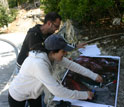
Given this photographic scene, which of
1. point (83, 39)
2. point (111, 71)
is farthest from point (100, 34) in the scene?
point (111, 71)

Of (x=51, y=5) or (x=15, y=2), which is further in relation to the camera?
(x=15, y=2)

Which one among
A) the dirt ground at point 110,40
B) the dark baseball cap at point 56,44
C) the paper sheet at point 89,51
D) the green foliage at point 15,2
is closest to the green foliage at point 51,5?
the dirt ground at point 110,40

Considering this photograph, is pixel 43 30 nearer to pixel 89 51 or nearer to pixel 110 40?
pixel 89 51

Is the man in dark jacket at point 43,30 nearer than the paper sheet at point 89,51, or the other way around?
the man in dark jacket at point 43,30

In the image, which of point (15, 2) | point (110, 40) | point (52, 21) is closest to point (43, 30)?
point (52, 21)

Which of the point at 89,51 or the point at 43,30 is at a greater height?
the point at 43,30

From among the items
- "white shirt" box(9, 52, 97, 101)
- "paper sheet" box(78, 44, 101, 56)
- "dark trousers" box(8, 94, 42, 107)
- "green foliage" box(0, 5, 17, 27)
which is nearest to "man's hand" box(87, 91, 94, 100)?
"white shirt" box(9, 52, 97, 101)

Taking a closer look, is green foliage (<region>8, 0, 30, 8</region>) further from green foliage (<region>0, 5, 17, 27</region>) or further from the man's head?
the man's head

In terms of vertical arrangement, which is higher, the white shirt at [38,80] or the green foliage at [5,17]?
the white shirt at [38,80]

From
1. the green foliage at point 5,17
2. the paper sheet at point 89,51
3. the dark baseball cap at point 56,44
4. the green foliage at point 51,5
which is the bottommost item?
the green foliage at point 5,17

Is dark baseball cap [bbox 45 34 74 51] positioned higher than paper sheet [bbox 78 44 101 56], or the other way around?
dark baseball cap [bbox 45 34 74 51]

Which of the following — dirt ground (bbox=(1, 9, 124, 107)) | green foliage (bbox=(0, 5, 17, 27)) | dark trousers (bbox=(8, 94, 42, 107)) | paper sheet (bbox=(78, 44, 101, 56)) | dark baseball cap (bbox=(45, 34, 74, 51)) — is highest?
dark baseball cap (bbox=(45, 34, 74, 51))

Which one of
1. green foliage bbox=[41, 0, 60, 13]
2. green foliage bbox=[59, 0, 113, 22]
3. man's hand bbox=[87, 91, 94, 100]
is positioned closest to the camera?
man's hand bbox=[87, 91, 94, 100]

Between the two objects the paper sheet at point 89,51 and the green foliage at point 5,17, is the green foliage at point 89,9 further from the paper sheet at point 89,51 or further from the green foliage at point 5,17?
the green foliage at point 5,17
